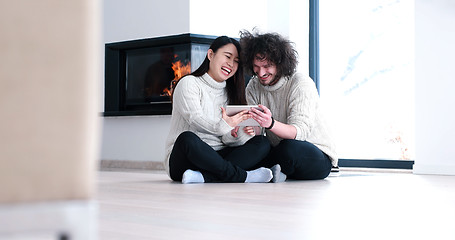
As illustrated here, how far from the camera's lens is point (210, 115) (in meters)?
3.52

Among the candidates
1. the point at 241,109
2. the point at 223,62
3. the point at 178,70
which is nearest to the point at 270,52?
the point at 223,62

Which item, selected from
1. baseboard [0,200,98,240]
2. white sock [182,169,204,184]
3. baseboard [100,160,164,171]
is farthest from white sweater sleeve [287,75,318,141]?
baseboard [0,200,98,240]

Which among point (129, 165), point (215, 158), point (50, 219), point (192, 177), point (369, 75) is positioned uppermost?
point (369, 75)

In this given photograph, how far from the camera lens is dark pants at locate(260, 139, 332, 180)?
11.4 ft

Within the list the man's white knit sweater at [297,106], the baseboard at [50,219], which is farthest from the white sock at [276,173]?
the baseboard at [50,219]

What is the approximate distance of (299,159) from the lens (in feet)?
11.5

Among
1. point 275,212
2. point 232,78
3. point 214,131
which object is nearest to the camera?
point 275,212

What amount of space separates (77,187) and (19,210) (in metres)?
0.06

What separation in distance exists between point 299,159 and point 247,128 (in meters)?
0.34

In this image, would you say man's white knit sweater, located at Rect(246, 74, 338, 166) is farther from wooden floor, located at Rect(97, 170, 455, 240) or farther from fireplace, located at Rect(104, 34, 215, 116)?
fireplace, located at Rect(104, 34, 215, 116)

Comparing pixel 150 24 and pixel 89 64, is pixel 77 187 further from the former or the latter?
pixel 150 24

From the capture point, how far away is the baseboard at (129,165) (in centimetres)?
554

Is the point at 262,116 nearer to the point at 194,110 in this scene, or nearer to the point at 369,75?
the point at 194,110

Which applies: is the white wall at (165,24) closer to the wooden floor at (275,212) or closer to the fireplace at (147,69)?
the fireplace at (147,69)
